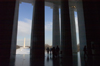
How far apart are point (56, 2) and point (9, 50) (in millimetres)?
7922

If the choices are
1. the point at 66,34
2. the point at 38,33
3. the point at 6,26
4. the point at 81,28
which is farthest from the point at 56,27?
the point at 6,26

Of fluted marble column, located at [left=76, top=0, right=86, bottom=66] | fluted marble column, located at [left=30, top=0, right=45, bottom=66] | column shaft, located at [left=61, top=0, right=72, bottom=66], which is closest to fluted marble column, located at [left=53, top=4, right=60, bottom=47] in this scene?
column shaft, located at [left=61, top=0, right=72, bottom=66]

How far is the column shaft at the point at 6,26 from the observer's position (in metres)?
5.99

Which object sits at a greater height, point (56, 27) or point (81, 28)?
point (56, 27)

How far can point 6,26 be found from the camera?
249 inches

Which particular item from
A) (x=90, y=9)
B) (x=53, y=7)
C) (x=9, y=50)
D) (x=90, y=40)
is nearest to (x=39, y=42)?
(x=9, y=50)

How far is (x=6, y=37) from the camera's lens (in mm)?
6215

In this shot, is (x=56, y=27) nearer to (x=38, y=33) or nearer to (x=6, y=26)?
(x=38, y=33)

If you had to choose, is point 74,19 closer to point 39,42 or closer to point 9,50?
point 39,42

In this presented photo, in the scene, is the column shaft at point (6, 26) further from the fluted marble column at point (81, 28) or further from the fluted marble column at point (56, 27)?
the fluted marble column at point (81, 28)

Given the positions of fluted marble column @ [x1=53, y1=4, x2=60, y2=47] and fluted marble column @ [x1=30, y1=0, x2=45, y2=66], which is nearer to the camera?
fluted marble column @ [x1=30, y1=0, x2=45, y2=66]

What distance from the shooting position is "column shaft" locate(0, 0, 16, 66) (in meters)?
5.99

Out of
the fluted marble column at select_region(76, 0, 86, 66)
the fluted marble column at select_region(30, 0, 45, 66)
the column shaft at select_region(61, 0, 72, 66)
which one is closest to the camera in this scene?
the fluted marble column at select_region(30, 0, 45, 66)

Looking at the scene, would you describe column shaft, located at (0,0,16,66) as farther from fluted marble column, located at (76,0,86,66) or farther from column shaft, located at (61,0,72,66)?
fluted marble column, located at (76,0,86,66)
